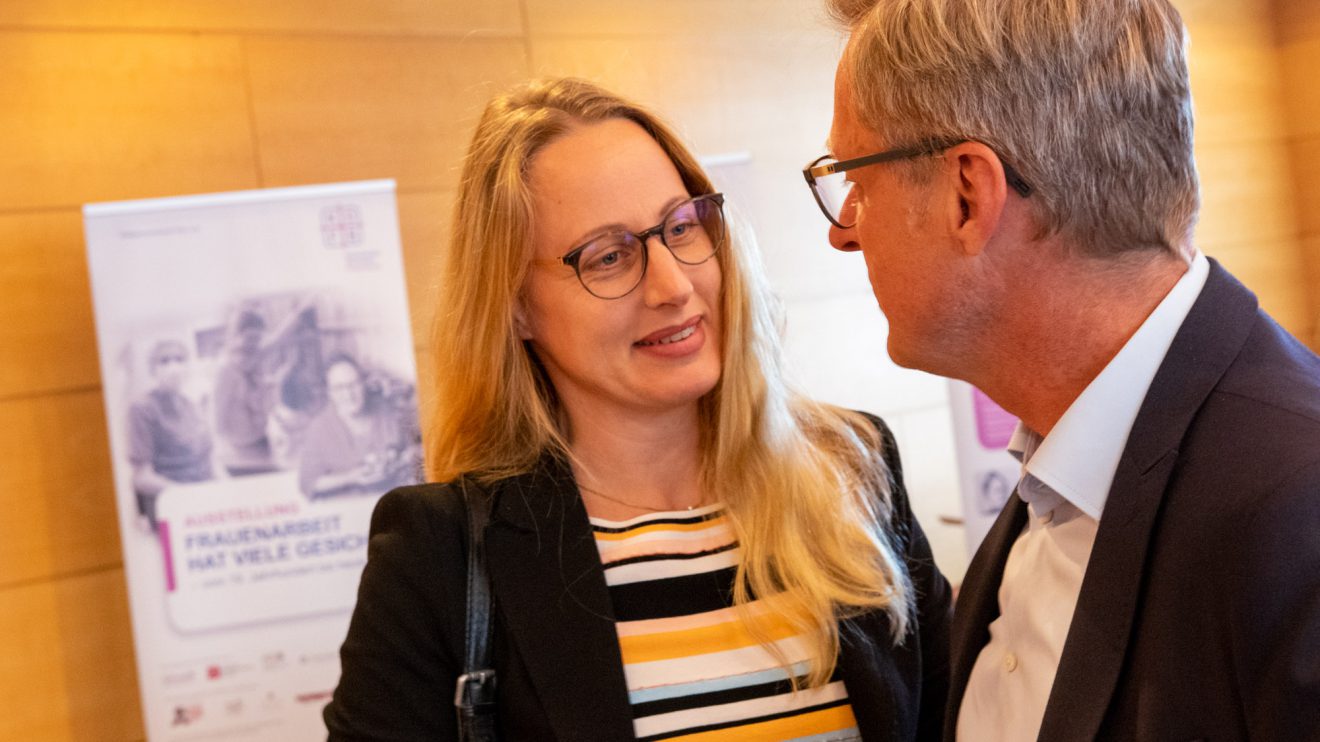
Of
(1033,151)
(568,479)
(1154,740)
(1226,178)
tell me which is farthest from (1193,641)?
(1226,178)

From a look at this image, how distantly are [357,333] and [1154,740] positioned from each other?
11.3 ft

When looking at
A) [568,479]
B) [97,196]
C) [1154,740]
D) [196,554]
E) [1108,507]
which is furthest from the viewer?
[97,196]

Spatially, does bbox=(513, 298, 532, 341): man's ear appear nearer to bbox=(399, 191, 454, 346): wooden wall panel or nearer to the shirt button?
the shirt button

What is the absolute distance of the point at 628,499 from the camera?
1993 mm

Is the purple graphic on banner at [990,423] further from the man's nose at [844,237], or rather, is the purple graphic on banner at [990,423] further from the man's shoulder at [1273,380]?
the man's shoulder at [1273,380]

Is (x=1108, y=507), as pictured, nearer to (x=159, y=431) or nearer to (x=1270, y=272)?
(x=159, y=431)

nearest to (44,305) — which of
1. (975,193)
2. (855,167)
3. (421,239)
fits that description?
(421,239)

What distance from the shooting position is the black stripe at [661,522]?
192 cm

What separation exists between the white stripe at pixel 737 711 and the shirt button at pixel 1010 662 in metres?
0.50

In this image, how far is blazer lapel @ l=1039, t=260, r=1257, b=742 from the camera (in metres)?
1.12

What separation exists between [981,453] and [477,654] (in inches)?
130

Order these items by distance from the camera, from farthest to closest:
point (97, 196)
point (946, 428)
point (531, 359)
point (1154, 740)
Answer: point (946, 428) → point (97, 196) → point (531, 359) → point (1154, 740)

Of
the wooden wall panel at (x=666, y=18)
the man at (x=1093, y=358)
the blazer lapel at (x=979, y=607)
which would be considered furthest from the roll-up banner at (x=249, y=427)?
A: the man at (x=1093, y=358)

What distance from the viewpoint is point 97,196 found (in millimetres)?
4434
